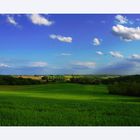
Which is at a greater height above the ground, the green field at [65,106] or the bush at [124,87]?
the bush at [124,87]

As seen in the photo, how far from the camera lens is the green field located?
34.0ft

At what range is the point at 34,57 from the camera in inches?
415

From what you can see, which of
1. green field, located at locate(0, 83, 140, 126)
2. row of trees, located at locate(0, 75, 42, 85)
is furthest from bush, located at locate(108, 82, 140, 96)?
row of trees, located at locate(0, 75, 42, 85)

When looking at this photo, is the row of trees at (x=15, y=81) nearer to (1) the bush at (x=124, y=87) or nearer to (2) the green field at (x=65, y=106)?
(2) the green field at (x=65, y=106)

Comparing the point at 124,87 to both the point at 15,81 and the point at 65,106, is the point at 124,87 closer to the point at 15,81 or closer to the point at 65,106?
the point at 65,106

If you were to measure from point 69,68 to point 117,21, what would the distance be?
1.12m

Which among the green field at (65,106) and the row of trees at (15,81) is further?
the row of trees at (15,81)

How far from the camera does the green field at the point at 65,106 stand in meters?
10.4

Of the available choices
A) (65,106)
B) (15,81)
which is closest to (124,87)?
(65,106)

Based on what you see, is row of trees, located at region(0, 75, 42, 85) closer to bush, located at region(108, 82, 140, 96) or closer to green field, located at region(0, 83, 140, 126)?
green field, located at region(0, 83, 140, 126)

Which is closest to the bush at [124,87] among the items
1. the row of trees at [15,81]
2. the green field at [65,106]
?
the green field at [65,106]

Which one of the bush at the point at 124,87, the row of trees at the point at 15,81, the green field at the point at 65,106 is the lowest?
the green field at the point at 65,106
